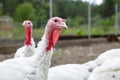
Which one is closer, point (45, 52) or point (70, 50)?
point (45, 52)

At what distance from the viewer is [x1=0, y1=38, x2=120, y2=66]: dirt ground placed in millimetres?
9889

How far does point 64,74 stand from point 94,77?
28.5 inches

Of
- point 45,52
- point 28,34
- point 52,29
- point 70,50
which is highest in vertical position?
point 52,29

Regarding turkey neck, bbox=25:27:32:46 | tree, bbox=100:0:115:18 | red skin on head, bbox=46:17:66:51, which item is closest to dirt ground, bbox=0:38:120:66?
turkey neck, bbox=25:27:32:46

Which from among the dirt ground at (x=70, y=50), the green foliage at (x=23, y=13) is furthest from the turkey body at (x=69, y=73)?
the green foliage at (x=23, y=13)

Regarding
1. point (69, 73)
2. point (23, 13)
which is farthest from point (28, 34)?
point (23, 13)

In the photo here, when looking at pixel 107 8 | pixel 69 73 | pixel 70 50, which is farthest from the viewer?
pixel 107 8

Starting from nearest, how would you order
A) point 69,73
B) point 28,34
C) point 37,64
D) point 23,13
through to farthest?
point 37,64 → point 69,73 → point 28,34 → point 23,13

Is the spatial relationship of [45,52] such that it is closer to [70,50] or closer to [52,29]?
[52,29]

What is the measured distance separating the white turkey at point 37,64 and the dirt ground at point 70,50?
4.47m

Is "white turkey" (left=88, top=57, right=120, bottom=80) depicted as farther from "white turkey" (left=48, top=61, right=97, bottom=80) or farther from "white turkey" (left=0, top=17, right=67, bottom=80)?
"white turkey" (left=0, top=17, right=67, bottom=80)

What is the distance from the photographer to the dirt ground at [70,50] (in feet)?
32.4

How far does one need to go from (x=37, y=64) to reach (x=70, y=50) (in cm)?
962

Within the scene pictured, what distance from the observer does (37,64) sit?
428 cm
